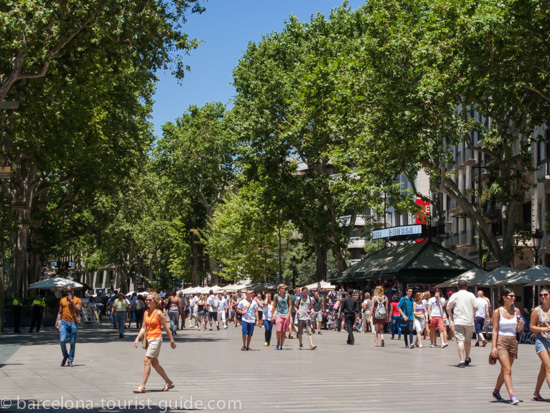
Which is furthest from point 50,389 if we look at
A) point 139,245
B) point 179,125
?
point 139,245

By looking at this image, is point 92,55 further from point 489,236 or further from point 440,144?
point 489,236

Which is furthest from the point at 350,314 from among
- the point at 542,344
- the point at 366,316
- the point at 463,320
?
the point at 542,344

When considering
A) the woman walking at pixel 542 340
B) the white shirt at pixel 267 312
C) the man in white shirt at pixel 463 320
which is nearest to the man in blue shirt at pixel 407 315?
the white shirt at pixel 267 312

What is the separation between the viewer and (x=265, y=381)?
14.4 m

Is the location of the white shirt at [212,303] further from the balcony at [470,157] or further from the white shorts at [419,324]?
the balcony at [470,157]

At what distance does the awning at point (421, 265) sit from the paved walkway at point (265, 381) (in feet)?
40.6

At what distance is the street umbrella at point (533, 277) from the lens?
29.5 meters

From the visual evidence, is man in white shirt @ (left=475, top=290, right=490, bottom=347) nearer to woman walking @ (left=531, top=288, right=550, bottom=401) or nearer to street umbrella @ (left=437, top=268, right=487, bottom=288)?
street umbrella @ (left=437, top=268, right=487, bottom=288)

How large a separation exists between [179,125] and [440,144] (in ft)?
156

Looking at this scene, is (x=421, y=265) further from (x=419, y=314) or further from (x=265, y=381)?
(x=265, y=381)

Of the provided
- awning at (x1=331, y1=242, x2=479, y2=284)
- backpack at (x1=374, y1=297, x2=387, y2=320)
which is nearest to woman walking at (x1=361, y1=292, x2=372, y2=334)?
awning at (x1=331, y1=242, x2=479, y2=284)

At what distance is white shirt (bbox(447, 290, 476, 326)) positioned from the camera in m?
18.2

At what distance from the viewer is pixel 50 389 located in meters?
13.1

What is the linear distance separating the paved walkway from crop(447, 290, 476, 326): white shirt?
958 millimetres
